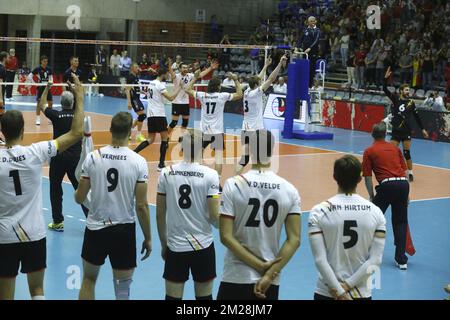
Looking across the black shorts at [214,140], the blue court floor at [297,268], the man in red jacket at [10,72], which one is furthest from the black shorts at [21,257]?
the man in red jacket at [10,72]

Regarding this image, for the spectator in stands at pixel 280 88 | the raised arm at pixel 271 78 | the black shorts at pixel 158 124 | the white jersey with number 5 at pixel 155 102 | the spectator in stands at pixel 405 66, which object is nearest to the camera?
the raised arm at pixel 271 78

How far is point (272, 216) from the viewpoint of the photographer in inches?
244

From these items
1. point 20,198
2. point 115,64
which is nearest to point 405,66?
point 115,64

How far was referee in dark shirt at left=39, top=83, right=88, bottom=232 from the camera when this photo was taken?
1110cm

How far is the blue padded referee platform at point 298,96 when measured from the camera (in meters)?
22.1

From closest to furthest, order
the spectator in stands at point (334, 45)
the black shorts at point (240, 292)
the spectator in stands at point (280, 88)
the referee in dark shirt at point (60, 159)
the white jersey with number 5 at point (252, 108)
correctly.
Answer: the black shorts at point (240, 292) → the referee in dark shirt at point (60, 159) → the white jersey with number 5 at point (252, 108) → the spectator in stands at point (280, 88) → the spectator in stands at point (334, 45)

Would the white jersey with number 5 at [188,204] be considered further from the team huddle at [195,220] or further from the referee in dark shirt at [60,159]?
the referee in dark shirt at [60,159]

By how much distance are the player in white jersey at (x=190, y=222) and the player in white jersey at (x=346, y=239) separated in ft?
3.81

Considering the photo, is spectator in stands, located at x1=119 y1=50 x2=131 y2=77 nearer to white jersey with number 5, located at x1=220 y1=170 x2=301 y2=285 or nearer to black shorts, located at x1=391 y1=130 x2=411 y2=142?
black shorts, located at x1=391 y1=130 x2=411 y2=142

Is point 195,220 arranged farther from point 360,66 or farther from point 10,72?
point 10,72

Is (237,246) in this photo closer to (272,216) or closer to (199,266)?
(272,216)

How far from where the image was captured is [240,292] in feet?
20.3

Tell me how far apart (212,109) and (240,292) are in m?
8.97

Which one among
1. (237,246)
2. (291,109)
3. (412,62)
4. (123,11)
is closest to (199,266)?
(237,246)
